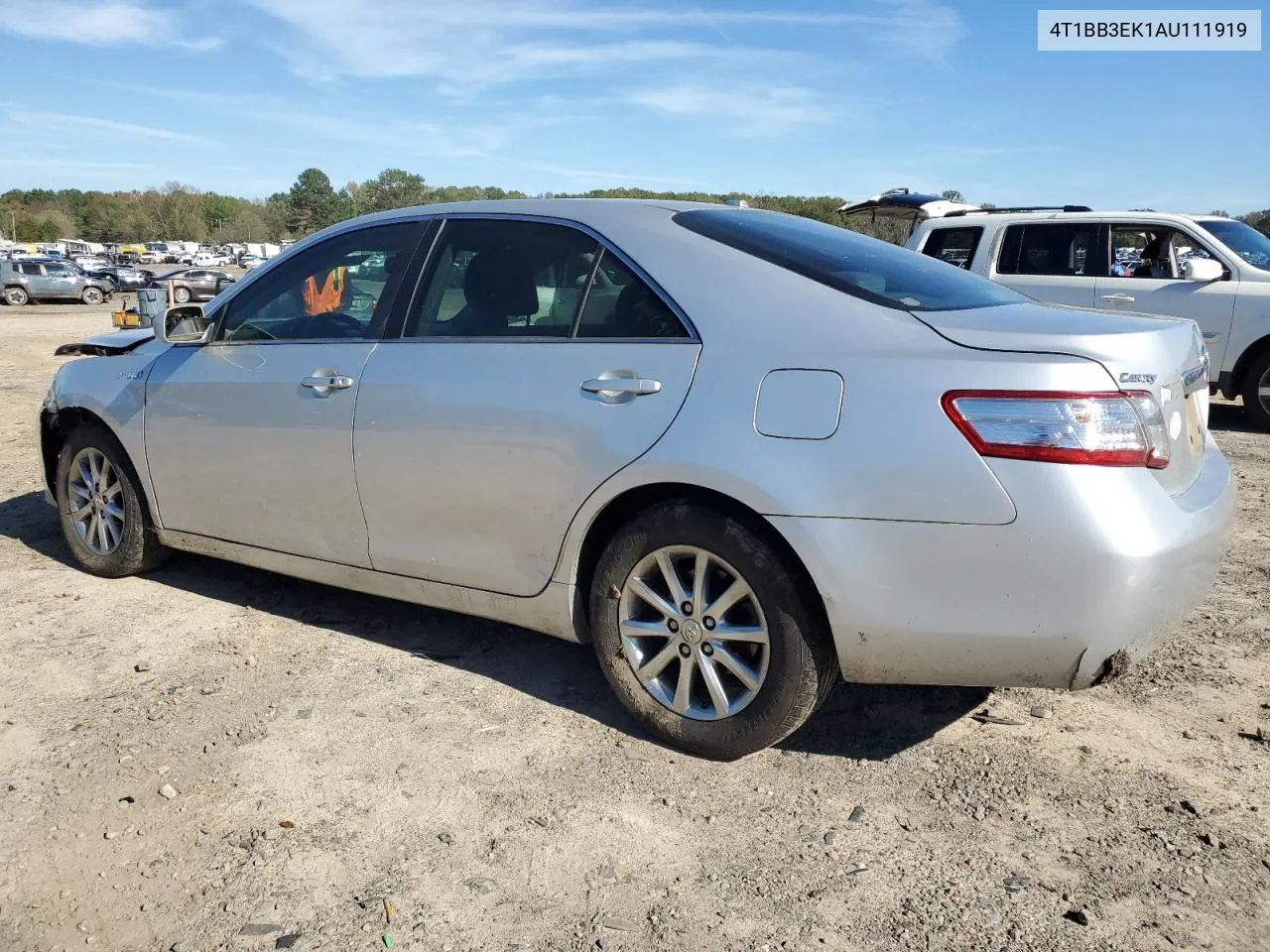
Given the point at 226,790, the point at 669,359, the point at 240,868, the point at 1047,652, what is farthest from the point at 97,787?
the point at 1047,652

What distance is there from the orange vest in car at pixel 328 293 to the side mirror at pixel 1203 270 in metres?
7.52

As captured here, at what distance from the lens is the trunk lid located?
2.72m

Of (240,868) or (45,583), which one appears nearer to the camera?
(240,868)

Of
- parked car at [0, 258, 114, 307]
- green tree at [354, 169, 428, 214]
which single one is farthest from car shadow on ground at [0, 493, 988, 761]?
green tree at [354, 169, 428, 214]

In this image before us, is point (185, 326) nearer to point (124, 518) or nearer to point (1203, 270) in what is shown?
point (124, 518)

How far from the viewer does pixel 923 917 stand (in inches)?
97.0

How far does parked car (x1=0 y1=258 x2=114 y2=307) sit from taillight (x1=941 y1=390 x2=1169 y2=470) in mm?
40551

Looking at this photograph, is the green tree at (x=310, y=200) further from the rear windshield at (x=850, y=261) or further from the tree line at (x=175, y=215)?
the rear windshield at (x=850, y=261)

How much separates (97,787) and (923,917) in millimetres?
2336

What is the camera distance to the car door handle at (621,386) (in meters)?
3.17

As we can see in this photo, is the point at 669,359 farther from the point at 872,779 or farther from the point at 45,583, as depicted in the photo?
the point at 45,583

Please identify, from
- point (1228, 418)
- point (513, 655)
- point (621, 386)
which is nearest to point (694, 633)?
point (621, 386)

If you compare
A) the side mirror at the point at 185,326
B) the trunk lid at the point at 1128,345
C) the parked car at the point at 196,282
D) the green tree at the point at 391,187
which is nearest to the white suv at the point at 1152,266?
the trunk lid at the point at 1128,345

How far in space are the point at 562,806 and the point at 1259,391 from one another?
8351 mm
